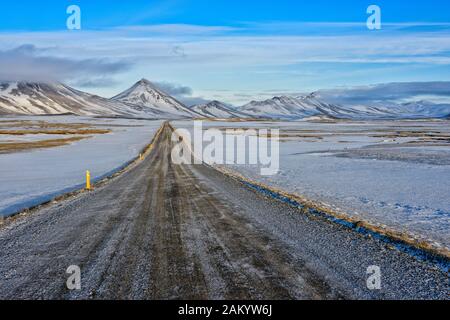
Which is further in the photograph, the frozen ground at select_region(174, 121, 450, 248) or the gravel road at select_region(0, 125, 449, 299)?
the frozen ground at select_region(174, 121, 450, 248)

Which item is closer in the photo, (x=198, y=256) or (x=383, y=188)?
(x=198, y=256)

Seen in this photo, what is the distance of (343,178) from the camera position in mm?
23672

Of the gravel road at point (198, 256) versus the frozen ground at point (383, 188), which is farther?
the frozen ground at point (383, 188)

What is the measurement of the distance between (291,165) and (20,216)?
862 inches

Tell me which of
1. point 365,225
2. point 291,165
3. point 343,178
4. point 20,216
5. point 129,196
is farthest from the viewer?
point 291,165

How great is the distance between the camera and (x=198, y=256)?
9.10m

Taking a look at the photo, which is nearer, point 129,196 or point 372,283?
point 372,283

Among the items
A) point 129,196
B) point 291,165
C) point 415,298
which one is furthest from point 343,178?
point 415,298

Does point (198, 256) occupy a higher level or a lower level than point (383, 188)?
lower

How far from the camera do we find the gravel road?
7.27 meters

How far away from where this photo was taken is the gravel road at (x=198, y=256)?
7266 millimetres
